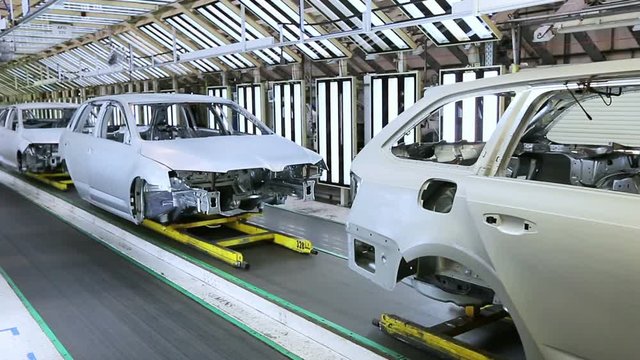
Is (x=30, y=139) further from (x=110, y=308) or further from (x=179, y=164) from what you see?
(x=110, y=308)

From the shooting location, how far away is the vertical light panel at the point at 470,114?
234 inches

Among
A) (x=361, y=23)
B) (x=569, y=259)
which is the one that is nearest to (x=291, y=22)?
(x=361, y=23)

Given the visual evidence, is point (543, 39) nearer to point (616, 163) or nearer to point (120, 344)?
point (616, 163)

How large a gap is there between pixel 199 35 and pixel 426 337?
7761 mm

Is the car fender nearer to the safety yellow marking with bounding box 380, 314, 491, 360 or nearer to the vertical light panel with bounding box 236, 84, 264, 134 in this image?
the safety yellow marking with bounding box 380, 314, 491, 360

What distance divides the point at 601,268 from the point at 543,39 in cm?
403

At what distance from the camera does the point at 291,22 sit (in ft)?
24.5

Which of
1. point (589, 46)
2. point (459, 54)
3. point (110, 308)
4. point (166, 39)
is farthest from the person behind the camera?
point (166, 39)

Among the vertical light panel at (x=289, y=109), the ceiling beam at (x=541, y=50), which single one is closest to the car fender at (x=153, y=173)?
the vertical light panel at (x=289, y=109)

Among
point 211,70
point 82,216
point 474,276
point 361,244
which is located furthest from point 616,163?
point 211,70

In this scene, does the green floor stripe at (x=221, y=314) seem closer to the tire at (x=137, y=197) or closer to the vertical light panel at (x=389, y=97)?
the tire at (x=137, y=197)

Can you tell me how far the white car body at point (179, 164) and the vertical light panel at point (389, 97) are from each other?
1.92 metres

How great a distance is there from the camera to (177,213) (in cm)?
535

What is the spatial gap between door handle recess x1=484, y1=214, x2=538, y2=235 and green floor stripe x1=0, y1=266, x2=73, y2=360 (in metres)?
2.50
